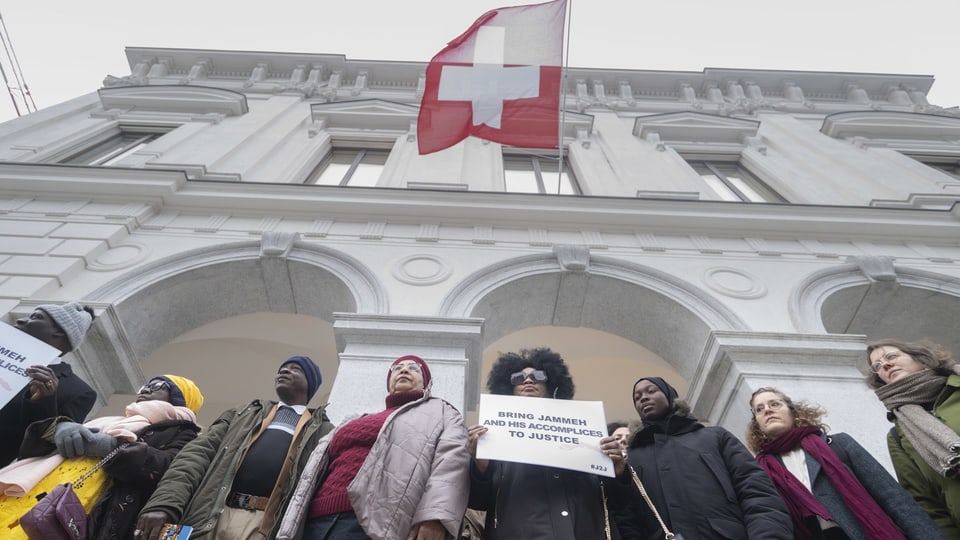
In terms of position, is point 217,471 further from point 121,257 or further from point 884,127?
point 884,127

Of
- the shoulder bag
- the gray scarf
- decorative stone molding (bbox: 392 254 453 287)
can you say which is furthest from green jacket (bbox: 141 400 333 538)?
the gray scarf

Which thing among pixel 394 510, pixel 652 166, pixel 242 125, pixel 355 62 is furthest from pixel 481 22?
pixel 394 510

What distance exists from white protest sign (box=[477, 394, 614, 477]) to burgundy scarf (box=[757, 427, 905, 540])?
1.02 m

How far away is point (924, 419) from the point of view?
8.95ft

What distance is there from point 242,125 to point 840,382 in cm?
1167

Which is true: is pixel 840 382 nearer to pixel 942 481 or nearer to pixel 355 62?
pixel 942 481

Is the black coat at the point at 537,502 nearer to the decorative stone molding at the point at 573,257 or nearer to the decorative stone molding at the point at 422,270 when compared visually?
the decorative stone molding at the point at 422,270

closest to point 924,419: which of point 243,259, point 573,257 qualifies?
Answer: point 573,257

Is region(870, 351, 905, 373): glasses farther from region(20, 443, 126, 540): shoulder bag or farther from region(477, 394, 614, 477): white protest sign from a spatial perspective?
region(20, 443, 126, 540): shoulder bag

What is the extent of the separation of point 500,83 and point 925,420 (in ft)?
23.4

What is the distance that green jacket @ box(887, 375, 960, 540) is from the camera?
8.36 feet

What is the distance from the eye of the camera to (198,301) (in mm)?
6883

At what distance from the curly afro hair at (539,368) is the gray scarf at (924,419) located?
2.07m

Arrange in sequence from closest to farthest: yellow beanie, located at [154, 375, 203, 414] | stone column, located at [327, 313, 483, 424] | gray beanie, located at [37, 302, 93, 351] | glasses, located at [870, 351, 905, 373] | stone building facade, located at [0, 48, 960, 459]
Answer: glasses, located at [870, 351, 905, 373]
yellow beanie, located at [154, 375, 203, 414]
gray beanie, located at [37, 302, 93, 351]
stone column, located at [327, 313, 483, 424]
stone building facade, located at [0, 48, 960, 459]
